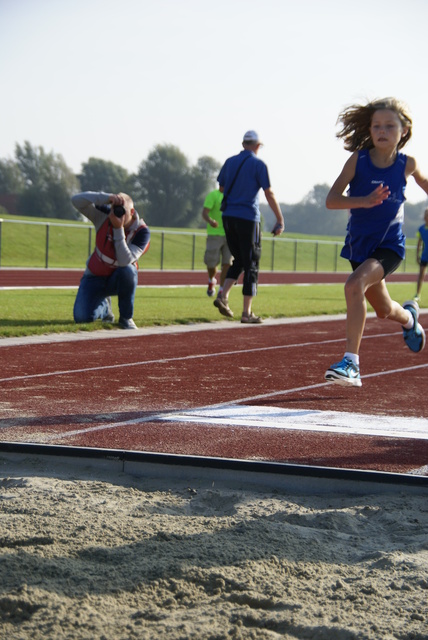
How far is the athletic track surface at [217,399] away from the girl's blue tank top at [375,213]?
1.07 m

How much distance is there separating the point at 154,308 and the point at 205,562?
1097 cm

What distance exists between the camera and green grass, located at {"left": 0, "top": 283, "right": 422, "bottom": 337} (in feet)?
35.7

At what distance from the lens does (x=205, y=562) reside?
306 centimetres

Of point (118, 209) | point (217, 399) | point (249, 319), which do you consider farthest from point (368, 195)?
point (249, 319)

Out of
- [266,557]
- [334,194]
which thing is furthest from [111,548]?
[334,194]

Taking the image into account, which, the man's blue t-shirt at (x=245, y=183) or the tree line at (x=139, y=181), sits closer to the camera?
the man's blue t-shirt at (x=245, y=183)

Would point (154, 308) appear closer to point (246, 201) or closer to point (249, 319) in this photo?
point (249, 319)

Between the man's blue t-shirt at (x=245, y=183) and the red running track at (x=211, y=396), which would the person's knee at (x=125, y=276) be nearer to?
the red running track at (x=211, y=396)

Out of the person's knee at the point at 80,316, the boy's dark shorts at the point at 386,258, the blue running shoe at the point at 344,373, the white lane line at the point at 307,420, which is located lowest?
the person's knee at the point at 80,316

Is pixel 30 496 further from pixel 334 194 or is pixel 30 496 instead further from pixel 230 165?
pixel 230 165

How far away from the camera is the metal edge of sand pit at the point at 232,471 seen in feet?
13.3

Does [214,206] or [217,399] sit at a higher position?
[214,206]

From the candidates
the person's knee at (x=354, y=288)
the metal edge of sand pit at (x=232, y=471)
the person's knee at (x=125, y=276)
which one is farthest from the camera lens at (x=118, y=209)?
the metal edge of sand pit at (x=232, y=471)

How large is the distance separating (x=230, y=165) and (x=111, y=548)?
9.03m
